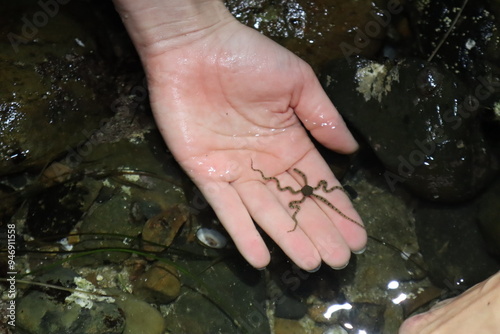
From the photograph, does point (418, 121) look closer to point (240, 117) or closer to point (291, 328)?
point (240, 117)

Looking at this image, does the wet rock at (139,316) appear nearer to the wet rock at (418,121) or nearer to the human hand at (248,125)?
the human hand at (248,125)

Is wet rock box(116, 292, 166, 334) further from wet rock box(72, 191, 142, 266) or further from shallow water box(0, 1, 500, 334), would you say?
wet rock box(72, 191, 142, 266)

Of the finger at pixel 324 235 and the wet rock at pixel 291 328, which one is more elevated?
the finger at pixel 324 235

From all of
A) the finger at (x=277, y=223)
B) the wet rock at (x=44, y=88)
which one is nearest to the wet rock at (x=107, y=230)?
the wet rock at (x=44, y=88)

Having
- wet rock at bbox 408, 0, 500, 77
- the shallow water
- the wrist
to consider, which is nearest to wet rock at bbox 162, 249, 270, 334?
the shallow water

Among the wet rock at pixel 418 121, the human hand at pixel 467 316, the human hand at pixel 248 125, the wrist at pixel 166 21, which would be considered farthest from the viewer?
the wet rock at pixel 418 121

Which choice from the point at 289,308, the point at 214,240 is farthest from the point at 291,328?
the point at 214,240

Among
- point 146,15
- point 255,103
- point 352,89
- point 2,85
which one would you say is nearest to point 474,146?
Answer: point 352,89

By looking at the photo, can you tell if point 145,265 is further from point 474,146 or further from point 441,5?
point 441,5
